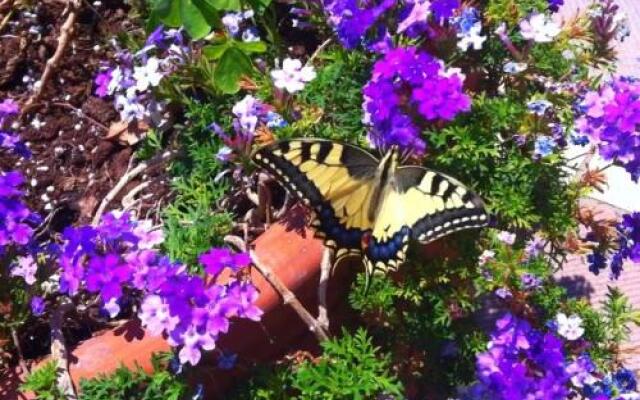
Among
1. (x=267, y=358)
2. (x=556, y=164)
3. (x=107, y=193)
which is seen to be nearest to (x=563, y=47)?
(x=556, y=164)

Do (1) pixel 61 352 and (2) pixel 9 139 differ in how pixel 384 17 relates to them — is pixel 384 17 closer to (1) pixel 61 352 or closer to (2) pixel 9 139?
(2) pixel 9 139

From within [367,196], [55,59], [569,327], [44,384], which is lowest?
[569,327]

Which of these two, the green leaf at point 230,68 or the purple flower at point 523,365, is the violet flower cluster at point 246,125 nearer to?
the green leaf at point 230,68

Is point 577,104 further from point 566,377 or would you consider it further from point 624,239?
point 566,377

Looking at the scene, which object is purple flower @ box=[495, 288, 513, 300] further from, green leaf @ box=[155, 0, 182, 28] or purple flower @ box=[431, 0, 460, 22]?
green leaf @ box=[155, 0, 182, 28]

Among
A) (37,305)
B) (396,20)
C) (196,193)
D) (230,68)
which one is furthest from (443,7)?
(37,305)

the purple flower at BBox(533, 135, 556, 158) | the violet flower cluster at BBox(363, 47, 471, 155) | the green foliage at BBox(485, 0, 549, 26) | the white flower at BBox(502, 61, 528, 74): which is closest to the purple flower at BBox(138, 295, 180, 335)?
the violet flower cluster at BBox(363, 47, 471, 155)

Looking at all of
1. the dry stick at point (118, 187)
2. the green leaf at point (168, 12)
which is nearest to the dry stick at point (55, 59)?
the dry stick at point (118, 187)
